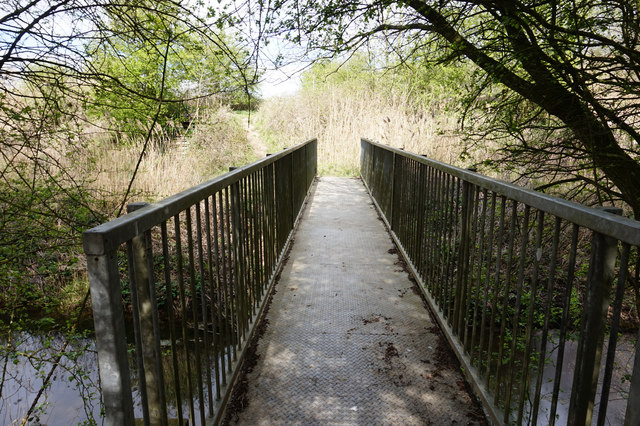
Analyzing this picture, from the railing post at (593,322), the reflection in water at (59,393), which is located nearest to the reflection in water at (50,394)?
the reflection in water at (59,393)

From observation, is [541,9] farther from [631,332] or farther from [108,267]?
[108,267]

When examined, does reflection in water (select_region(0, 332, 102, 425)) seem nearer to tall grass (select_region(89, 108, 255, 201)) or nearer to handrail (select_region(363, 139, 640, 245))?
tall grass (select_region(89, 108, 255, 201))

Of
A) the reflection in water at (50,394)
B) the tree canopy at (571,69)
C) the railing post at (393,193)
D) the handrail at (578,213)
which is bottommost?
the reflection in water at (50,394)

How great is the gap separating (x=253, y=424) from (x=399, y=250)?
10.5ft

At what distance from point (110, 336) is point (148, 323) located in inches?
10.9

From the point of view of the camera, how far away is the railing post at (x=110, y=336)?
106cm

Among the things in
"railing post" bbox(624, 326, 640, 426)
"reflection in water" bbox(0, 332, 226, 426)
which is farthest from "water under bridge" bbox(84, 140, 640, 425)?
"reflection in water" bbox(0, 332, 226, 426)

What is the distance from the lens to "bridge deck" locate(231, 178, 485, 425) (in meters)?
2.27

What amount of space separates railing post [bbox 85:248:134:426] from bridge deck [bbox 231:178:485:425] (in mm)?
1172

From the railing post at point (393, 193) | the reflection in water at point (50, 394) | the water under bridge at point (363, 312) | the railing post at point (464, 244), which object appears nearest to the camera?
the water under bridge at point (363, 312)

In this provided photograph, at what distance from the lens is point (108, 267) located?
1075 mm

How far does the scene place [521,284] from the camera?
1.79 m

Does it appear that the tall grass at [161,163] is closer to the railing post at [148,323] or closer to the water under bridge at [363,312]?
the water under bridge at [363,312]

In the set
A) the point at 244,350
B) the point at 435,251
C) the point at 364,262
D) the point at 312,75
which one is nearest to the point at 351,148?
the point at 312,75
